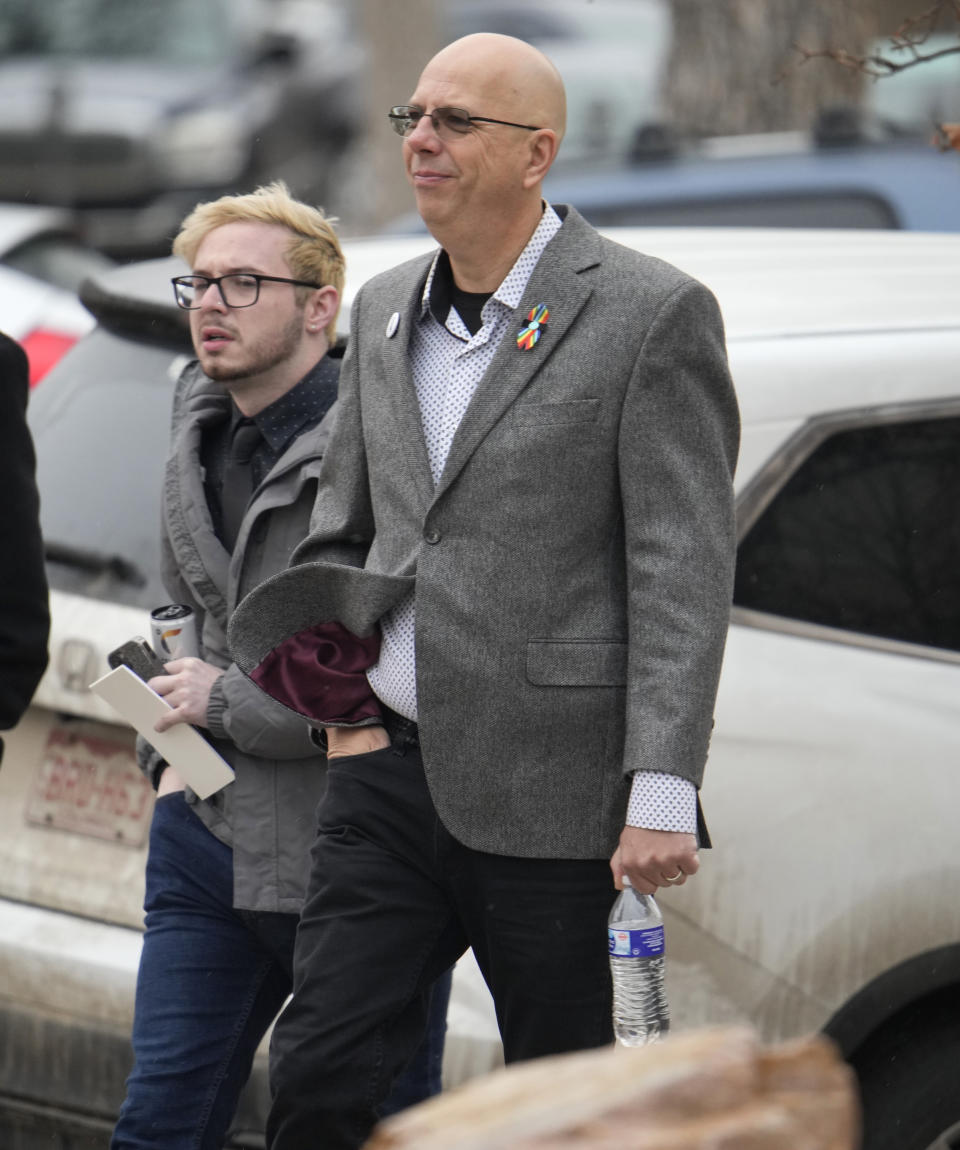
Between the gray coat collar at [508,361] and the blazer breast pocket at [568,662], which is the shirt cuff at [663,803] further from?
the gray coat collar at [508,361]

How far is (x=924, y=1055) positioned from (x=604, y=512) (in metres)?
1.18

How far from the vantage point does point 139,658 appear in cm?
303

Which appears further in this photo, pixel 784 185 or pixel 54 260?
pixel 54 260

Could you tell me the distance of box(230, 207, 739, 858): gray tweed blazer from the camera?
251 centimetres

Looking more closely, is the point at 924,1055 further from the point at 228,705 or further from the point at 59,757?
the point at 59,757

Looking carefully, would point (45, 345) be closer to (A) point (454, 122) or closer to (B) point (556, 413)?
(A) point (454, 122)

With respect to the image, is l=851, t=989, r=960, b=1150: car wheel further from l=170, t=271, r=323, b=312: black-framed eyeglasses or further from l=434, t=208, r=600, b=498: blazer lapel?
l=170, t=271, r=323, b=312: black-framed eyeglasses

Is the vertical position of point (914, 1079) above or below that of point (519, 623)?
below

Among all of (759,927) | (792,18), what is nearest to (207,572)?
(759,927)

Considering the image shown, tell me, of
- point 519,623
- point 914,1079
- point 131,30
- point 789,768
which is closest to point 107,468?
point 519,623

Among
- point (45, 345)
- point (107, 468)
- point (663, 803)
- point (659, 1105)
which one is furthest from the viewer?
point (45, 345)

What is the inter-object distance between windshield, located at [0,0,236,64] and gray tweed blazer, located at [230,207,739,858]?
13649 mm

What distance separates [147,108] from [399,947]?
12859 mm

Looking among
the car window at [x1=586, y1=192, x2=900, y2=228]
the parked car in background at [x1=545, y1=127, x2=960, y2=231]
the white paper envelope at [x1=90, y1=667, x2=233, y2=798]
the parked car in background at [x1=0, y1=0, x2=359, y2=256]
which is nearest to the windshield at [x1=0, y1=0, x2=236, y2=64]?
the parked car in background at [x1=0, y1=0, x2=359, y2=256]
